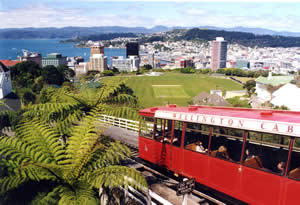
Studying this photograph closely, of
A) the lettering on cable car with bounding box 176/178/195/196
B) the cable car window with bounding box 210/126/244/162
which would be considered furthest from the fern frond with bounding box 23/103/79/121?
the cable car window with bounding box 210/126/244/162

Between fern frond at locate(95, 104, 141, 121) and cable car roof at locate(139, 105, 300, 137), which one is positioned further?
fern frond at locate(95, 104, 141, 121)

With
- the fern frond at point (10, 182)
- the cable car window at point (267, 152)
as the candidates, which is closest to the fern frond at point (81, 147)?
the fern frond at point (10, 182)

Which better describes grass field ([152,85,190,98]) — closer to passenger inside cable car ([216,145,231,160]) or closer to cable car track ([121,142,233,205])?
cable car track ([121,142,233,205])

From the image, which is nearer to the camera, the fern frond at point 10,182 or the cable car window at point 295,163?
the fern frond at point 10,182

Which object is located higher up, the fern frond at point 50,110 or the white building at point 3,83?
the fern frond at point 50,110

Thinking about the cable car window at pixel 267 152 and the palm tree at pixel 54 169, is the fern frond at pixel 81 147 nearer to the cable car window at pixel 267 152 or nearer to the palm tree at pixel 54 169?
the palm tree at pixel 54 169

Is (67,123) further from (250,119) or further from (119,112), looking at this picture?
(250,119)

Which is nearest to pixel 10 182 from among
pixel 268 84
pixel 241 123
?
pixel 241 123
